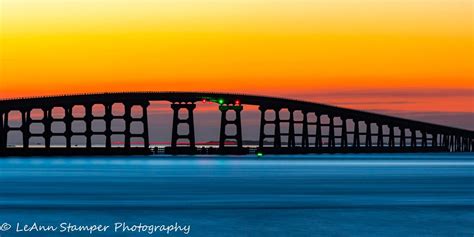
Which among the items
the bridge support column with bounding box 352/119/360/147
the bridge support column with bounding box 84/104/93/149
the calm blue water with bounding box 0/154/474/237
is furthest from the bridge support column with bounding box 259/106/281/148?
the calm blue water with bounding box 0/154/474/237

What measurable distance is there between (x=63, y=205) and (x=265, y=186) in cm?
1757

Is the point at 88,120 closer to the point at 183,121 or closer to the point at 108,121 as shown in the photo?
the point at 108,121

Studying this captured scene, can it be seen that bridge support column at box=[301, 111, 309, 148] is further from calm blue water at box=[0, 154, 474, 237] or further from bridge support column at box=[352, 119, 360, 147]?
calm blue water at box=[0, 154, 474, 237]

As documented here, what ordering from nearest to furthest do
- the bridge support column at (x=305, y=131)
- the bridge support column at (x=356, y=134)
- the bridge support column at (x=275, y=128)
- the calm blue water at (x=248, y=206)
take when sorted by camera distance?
the calm blue water at (x=248, y=206) < the bridge support column at (x=275, y=128) < the bridge support column at (x=305, y=131) < the bridge support column at (x=356, y=134)

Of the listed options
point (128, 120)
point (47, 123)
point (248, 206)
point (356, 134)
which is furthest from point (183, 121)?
point (248, 206)

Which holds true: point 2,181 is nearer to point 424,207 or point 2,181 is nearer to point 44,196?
point 44,196

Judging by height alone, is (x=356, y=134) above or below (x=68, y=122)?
below

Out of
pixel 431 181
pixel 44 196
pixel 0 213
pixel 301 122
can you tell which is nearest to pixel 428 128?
pixel 301 122

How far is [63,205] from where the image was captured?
4394 cm

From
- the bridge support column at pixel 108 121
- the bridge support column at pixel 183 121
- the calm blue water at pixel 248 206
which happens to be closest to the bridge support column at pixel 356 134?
the bridge support column at pixel 183 121

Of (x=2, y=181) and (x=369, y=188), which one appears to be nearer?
(x=369, y=188)

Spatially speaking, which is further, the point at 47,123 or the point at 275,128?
the point at 275,128

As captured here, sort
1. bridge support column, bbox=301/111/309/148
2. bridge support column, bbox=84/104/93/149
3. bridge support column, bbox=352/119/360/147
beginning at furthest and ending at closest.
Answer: bridge support column, bbox=352/119/360/147, bridge support column, bbox=301/111/309/148, bridge support column, bbox=84/104/93/149

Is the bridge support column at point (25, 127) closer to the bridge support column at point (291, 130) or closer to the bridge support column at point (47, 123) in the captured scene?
the bridge support column at point (47, 123)
